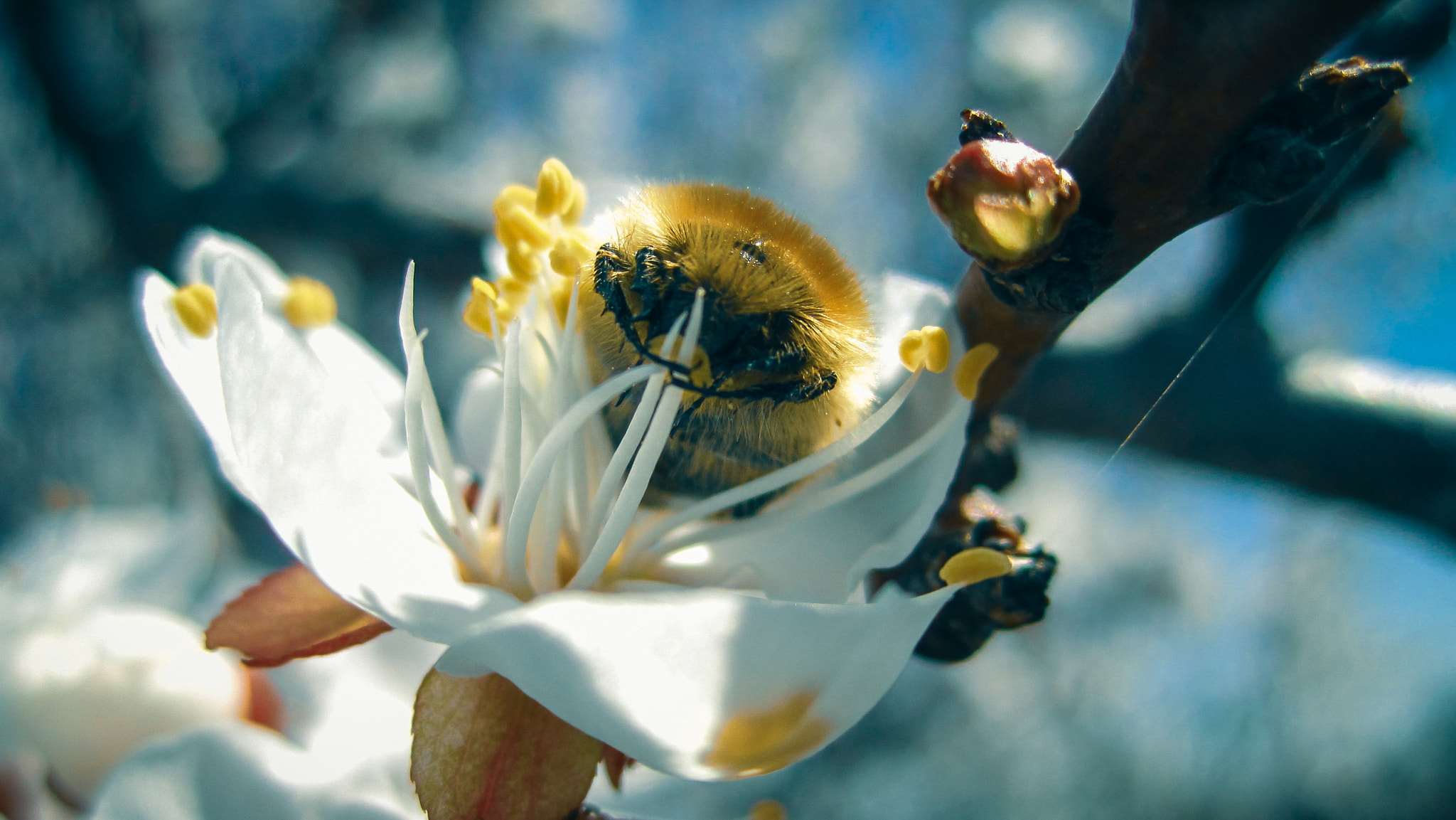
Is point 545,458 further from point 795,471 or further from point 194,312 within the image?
point 194,312

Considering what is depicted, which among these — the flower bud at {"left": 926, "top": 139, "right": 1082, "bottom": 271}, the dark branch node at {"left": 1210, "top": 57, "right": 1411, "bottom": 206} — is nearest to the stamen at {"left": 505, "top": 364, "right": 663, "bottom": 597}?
the flower bud at {"left": 926, "top": 139, "right": 1082, "bottom": 271}

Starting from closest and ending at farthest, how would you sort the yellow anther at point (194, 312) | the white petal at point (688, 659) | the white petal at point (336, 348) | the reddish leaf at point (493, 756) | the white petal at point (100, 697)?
1. the white petal at point (688, 659)
2. the reddish leaf at point (493, 756)
3. the yellow anther at point (194, 312)
4. the white petal at point (336, 348)
5. the white petal at point (100, 697)

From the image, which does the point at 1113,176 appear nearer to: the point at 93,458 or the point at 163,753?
the point at 163,753

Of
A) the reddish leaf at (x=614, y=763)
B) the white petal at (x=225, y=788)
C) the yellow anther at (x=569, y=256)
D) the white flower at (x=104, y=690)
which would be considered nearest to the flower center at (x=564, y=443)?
the yellow anther at (x=569, y=256)

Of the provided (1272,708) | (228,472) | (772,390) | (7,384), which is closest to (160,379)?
(7,384)

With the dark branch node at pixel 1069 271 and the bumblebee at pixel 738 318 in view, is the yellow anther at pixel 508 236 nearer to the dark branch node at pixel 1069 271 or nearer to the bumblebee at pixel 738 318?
the bumblebee at pixel 738 318

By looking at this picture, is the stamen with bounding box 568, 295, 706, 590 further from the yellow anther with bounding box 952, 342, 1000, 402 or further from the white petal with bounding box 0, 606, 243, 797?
the white petal with bounding box 0, 606, 243, 797
